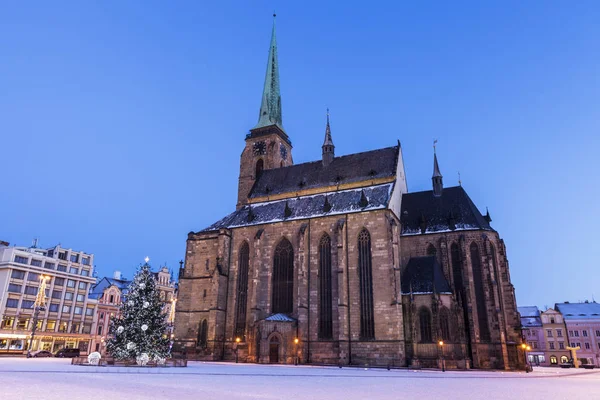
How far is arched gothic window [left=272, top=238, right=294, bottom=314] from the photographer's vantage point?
41469 millimetres

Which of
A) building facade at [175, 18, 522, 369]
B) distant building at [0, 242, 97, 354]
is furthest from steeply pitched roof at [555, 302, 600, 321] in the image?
distant building at [0, 242, 97, 354]

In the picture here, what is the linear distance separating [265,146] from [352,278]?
79.0 ft

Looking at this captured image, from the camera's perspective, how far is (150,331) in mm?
26281

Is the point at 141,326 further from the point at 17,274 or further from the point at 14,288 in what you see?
the point at 17,274

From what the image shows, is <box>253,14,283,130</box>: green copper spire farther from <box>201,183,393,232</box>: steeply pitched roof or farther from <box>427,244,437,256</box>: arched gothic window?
<box>427,244,437,256</box>: arched gothic window

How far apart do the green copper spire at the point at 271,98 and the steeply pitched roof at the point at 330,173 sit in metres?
8.27

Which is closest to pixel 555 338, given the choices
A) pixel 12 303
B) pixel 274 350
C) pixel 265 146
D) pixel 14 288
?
pixel 274 350

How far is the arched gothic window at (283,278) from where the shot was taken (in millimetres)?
41469

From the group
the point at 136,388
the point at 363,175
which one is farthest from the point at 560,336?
the point at 136,388

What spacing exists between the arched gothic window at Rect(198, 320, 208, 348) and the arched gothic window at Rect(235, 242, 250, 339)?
3.37 m

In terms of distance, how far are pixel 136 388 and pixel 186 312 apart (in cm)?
3268

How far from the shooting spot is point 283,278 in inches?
1670

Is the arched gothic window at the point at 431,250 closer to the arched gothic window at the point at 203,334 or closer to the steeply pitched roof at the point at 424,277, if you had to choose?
the steeply pitched roof at the point at 424,277

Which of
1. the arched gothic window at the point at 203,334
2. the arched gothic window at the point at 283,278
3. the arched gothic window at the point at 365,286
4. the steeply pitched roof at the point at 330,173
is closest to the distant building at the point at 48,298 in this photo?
the arched gothic window at the point at 203,334
